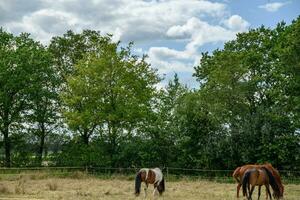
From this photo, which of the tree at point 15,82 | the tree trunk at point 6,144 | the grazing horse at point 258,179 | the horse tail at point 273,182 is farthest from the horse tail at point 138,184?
the tree trunk at point 6,144

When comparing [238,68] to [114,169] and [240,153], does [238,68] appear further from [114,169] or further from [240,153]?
[114,169]

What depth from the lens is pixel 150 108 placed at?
39.9 m

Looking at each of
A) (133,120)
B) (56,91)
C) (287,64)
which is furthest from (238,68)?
(56,91)

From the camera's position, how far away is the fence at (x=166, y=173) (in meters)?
33.0

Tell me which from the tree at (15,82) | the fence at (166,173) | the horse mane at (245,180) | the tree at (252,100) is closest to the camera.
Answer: the horse mane at (245,180)

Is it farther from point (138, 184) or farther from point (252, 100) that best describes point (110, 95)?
point (138, 184)

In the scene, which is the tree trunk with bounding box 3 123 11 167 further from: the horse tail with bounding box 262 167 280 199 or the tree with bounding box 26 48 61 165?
the horse tail with bounding box 262 167 280 199

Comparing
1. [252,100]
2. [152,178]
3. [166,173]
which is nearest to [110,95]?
[166,173]

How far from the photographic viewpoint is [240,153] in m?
35.0

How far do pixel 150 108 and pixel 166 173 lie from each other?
6.38 metres

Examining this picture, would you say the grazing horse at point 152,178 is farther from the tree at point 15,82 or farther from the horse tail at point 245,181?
the tree at point 15,82

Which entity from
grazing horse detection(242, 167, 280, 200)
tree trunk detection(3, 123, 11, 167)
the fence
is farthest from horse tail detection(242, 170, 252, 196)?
tree trunk detection(3, 123, 11, 167)

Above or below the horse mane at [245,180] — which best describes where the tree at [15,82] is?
above

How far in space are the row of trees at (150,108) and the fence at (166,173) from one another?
0.88 metres
